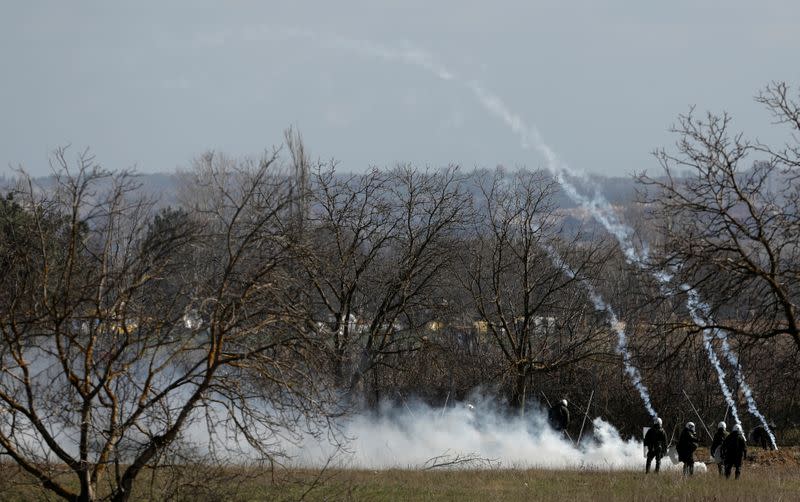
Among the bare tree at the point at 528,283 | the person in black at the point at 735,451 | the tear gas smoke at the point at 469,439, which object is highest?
the bare tree at the point at 528,283

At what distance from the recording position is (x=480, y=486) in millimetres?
20266

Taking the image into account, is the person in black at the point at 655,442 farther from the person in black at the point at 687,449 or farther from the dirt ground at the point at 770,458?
the dirt ground at the point at 770,458

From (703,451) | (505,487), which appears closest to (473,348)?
(703,451)

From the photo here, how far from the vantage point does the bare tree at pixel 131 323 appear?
14031mm

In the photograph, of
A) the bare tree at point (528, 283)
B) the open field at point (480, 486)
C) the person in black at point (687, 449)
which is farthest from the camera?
the bare tree at point (528, 283)

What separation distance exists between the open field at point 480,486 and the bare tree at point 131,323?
1309 mm

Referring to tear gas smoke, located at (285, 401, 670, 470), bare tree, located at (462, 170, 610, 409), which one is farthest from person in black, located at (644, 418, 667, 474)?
bare tree, located at (462, 170, 610, 409)

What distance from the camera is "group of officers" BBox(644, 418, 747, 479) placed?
21.4 meters

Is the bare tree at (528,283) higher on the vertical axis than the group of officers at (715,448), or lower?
higher

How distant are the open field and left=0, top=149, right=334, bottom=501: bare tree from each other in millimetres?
1309

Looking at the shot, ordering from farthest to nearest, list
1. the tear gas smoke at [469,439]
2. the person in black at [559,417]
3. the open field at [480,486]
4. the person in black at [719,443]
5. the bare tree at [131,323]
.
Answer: the person in black at [559,417]
the tear gas smoke at [469,439]
the person in black at [719,443]
the open field at [480,486]
the bare tree at [131,323]

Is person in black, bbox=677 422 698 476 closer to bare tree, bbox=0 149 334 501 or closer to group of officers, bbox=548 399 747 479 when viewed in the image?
group of officers, bbox=548 399 747 479

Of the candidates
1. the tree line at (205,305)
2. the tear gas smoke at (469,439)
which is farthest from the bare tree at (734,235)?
the tear gas smoke at (469,439)

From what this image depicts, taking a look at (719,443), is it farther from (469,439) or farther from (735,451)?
(469,439)
